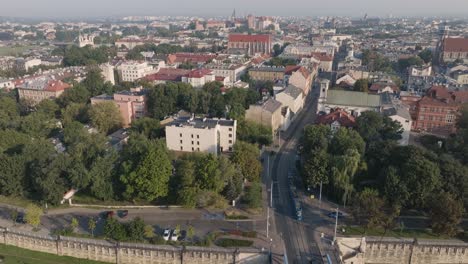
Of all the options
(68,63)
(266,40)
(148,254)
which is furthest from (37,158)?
(266,40)

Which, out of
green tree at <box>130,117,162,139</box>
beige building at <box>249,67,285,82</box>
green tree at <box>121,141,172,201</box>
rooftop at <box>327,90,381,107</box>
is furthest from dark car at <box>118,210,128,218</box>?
beige building at <box>249,67,285,82</box>

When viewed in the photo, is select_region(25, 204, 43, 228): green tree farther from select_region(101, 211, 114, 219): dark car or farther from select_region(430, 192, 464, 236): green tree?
select_region(430, 192, 464, 236): green tree

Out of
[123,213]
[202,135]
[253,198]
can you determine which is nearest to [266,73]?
[202,135]

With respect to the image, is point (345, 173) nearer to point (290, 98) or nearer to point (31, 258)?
point (31, 258)

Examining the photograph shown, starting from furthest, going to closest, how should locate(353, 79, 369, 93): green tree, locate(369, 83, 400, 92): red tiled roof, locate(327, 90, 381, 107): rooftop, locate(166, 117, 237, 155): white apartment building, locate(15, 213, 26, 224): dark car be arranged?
locate(353, 79, 369, 93): green tree
locate(369, 83, 400, 92): red tiled roof
locate(327, 90, 381, 107): rooftop
locate(166, 117, 237, 155): white apartment building
locate(15, 213, 26, 224): dark car

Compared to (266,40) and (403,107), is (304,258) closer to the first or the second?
(403,107)

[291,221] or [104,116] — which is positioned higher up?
[104,116]

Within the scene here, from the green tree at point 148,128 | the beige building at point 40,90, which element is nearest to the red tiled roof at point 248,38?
the beige building at point 40,90
